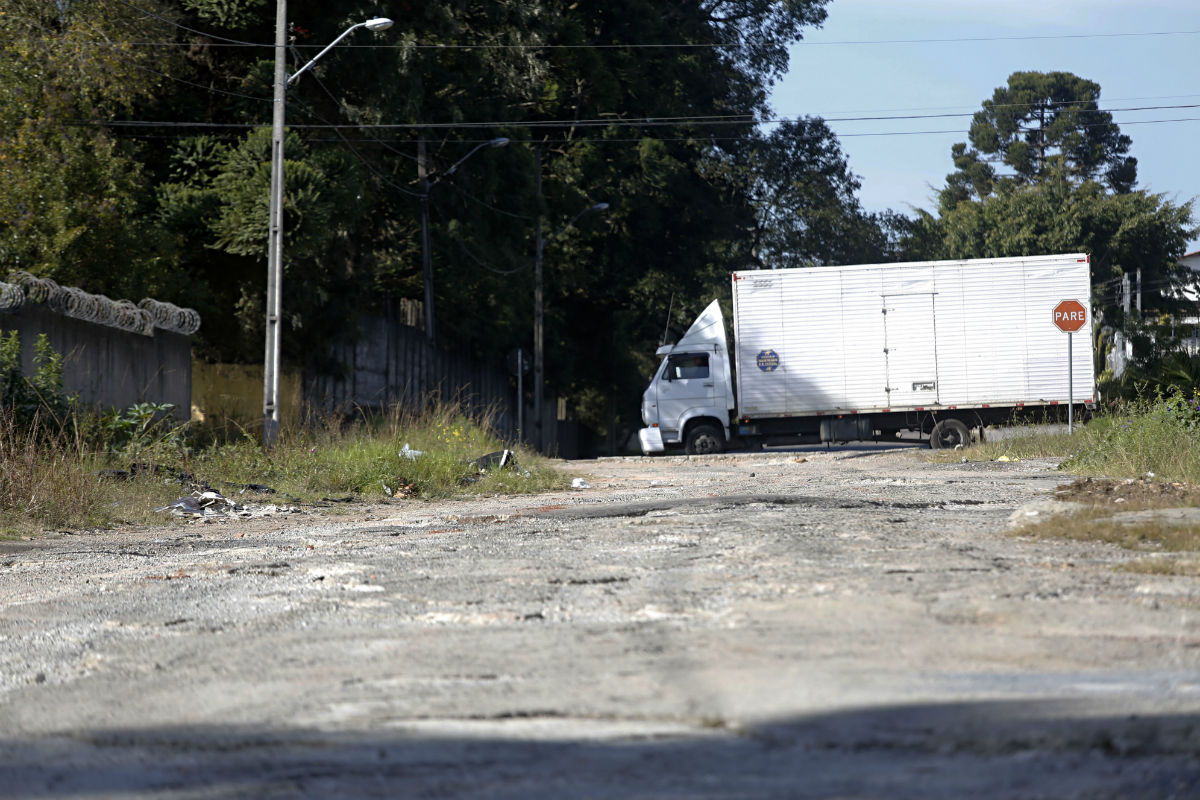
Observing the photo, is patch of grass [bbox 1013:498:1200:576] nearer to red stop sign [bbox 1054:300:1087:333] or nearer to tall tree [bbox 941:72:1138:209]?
red stop sign [bbox 1054:300:1087:333]

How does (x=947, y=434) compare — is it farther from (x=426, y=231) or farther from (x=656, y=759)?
(x=656, y=759)

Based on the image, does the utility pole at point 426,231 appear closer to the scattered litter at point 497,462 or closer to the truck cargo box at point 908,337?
the truck cargo box at point 908,337

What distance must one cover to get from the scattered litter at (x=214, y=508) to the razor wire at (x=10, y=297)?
3.10 metres

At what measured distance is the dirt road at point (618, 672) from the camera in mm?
2799

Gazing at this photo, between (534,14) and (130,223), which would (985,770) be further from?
(534,14)

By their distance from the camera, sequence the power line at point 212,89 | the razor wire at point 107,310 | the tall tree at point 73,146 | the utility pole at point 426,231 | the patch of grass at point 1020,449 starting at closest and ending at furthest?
the razor wire at point 107,310, the tall tree at point 73,146, the patch of grass at point 1020,449, the power line at point 212,89, the utility pole at point 426,231

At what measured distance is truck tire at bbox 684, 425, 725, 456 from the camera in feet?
86.2

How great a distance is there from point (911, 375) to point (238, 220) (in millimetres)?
13299

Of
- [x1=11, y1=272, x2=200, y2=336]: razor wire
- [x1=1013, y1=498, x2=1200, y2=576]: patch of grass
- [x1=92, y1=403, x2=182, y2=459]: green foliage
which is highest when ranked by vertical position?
[x1=11, y1=272, x2=200, y2=336]: razor wire

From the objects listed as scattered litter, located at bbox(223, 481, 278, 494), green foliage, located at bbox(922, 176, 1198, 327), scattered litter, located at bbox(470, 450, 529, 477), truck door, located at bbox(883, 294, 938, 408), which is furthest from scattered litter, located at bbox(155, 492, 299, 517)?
green foliage, located at bbox(922, 176, 1198, 327)

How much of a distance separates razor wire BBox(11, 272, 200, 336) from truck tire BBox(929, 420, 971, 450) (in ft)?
47.7

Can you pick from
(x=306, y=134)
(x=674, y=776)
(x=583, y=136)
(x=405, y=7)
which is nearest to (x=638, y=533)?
(x=674, y=776)

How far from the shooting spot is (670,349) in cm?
2658

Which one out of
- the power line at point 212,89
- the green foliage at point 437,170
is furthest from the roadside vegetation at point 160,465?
the power line at point 212,89
